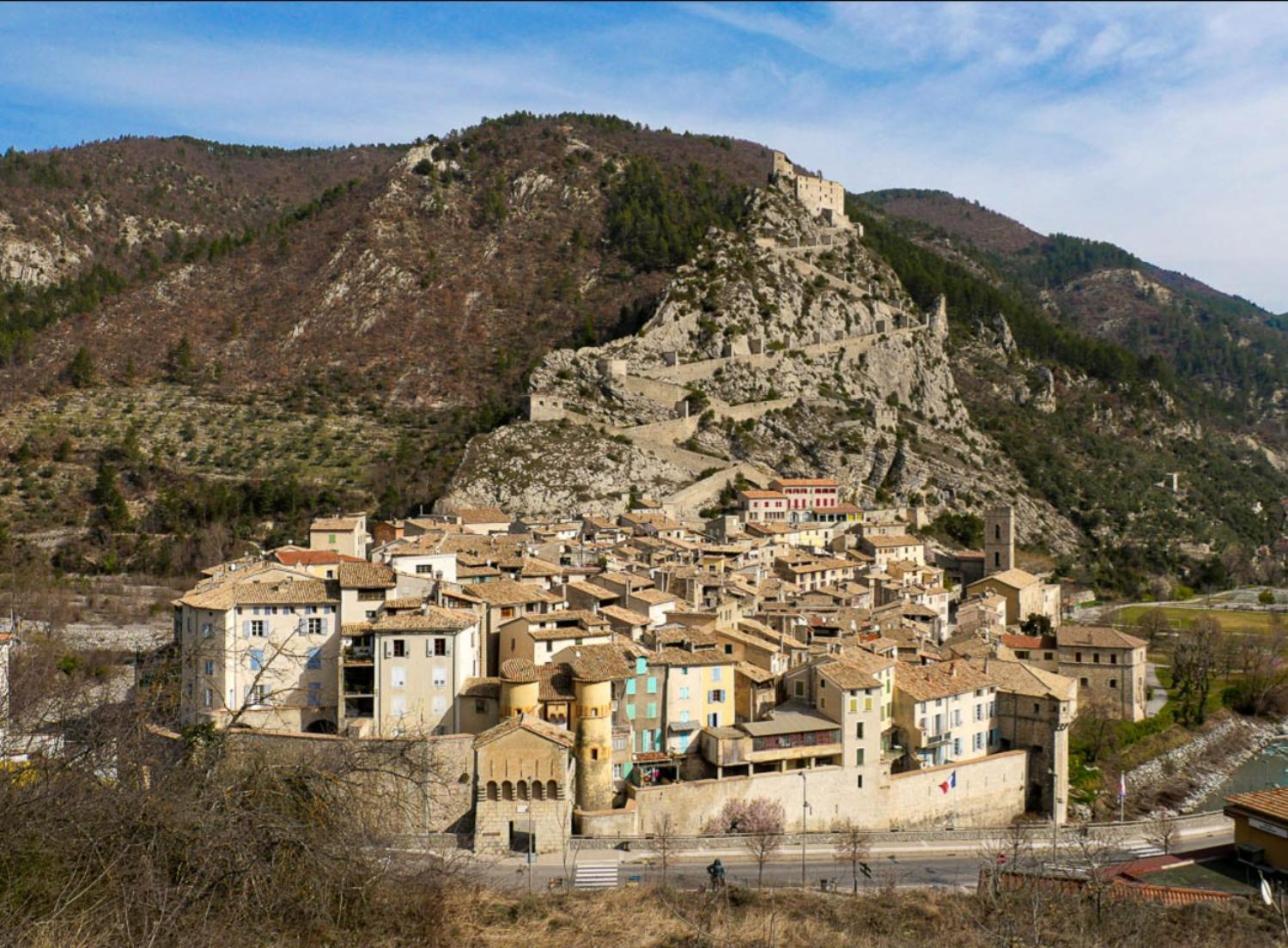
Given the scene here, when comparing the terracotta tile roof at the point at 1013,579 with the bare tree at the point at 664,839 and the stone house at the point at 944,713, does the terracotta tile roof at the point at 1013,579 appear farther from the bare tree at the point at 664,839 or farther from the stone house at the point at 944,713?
the bare tree at the point at 664,839

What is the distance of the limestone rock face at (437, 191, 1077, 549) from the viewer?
200ft

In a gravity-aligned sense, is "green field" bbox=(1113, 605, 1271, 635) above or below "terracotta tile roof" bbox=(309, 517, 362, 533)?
below

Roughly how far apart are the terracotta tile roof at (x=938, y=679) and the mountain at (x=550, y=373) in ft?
94.5

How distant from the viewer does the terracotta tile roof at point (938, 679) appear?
2894cm

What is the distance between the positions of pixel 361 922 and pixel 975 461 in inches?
2710

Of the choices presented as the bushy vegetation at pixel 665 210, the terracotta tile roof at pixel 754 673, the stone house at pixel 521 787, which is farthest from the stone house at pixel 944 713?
the bushy vegetation at pixel 665 210

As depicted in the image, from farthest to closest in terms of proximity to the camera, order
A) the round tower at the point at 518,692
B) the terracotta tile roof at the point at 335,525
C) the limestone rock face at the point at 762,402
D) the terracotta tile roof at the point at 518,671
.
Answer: the limestone rock face at the point at 762,402 < the terracotta tile roof at the point at 335,525 < the terracotta tile roof at the point at 518,671 < the round tower at the point at 518,692

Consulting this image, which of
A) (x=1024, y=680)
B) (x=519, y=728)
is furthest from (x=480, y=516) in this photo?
(x=519, y=728)

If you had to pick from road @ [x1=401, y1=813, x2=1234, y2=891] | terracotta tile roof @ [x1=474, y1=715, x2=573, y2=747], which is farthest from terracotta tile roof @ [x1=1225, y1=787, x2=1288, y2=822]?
terracotta tile roof @ [x1=474, y1=715, x2=573, y2=747]

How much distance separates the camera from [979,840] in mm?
25969

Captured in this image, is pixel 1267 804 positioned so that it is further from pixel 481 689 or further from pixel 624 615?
pixel 624 615

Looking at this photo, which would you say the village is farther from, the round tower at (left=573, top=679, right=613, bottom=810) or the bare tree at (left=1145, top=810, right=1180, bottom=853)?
the bare tree at (left=1145, top=810, right=1180, bottom=853)

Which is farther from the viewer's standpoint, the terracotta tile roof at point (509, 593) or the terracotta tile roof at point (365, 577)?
the terracotta tile roof at point (509, 593)

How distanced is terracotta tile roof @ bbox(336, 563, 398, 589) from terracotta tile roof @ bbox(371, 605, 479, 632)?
1.25 metres
